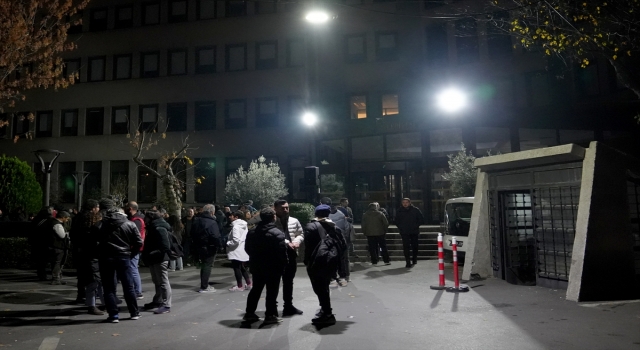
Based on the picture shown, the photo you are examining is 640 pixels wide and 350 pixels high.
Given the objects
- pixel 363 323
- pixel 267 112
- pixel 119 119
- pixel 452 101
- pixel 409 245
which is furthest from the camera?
pixel 119 119

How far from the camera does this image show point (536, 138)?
23.0 m

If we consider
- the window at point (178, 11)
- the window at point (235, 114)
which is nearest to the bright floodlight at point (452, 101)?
the window at point (235, 114)

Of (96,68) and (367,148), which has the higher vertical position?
(96,68)

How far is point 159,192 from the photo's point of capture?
1198 inches

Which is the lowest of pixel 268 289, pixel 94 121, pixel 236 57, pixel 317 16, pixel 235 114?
pixel 268 289

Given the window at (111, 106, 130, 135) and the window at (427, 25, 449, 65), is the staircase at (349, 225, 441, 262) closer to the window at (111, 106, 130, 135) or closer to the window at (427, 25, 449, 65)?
the window at (427, 25, 449, 65)

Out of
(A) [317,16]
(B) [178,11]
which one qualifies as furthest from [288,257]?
(B) [178,11]

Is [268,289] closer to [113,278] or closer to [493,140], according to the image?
[113,278]

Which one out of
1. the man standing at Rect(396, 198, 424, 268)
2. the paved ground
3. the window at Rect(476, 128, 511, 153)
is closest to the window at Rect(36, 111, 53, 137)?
the paved ground

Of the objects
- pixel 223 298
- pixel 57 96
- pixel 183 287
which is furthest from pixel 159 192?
pixel 223 298

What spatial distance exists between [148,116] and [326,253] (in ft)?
88.8

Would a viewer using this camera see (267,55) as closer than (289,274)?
No

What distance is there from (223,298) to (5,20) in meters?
14.9

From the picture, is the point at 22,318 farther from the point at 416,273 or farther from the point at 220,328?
the point at 416,273
